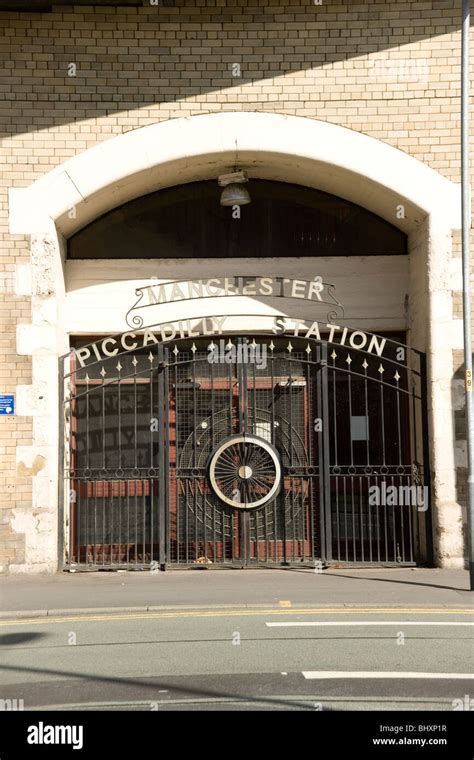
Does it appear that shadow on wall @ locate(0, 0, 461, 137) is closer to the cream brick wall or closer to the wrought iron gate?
the cream brick wall

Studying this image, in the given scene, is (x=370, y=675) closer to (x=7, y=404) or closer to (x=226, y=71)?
(x=7, y=404)

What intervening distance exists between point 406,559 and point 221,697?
783 centimetres

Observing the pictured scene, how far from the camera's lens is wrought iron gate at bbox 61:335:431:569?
1359cm

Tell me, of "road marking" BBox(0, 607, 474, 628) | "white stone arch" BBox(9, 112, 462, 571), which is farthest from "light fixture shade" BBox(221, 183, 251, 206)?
"road marking" BBox(0, 607, 474, 628)

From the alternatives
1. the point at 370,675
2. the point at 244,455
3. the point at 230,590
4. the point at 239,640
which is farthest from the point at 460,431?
the point at 370,675

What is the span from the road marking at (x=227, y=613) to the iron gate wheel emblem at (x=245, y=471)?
10.3 ft

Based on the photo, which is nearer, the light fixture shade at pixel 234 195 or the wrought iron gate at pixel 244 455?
the wrought iron gate at pixel 244 455

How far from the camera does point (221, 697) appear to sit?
6523 millimetres

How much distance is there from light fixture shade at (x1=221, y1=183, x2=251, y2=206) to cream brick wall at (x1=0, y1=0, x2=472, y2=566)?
3.75ft

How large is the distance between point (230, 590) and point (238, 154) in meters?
5.62

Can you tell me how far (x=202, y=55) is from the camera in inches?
533

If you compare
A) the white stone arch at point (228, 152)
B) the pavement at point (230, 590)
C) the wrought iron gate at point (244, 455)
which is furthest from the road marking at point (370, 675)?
the white stone arch at point (228, 152)

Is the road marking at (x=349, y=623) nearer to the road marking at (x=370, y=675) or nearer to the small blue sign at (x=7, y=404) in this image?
the road marking at (x=370, y=675)

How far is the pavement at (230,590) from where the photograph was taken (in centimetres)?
1073
